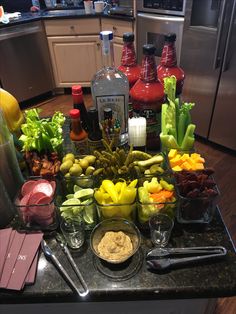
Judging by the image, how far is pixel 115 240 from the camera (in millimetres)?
613

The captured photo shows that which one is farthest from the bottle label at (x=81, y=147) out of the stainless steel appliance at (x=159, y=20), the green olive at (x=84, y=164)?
the stainless steel appliance at (x=159, y=20)

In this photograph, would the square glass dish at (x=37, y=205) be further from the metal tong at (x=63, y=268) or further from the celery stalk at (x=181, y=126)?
the celery stalk at (x=181, y=126)

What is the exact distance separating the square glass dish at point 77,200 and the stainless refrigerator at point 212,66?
58.9 inches

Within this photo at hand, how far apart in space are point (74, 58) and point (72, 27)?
30cm

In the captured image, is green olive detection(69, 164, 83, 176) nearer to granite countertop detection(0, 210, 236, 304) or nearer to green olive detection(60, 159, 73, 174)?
green olive detection(60, 159, 73, 174)

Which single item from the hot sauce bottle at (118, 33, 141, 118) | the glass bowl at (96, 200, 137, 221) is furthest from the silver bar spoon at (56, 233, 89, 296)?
the hot sauce bottle at (118, 33, 141, 118)

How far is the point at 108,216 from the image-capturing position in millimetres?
639

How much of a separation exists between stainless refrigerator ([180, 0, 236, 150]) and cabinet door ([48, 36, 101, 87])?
3.90ft

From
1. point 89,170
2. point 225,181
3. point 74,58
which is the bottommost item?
point 225,181

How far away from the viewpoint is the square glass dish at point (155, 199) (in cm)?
62

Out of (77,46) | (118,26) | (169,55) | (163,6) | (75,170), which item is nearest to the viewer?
(75,170)

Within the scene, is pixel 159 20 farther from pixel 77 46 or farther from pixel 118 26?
pixel 77 46

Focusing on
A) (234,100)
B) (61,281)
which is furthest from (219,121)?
(61,281)

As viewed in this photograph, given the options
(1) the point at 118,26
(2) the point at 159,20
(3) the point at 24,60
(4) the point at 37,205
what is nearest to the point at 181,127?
(4) the point at 37,205
